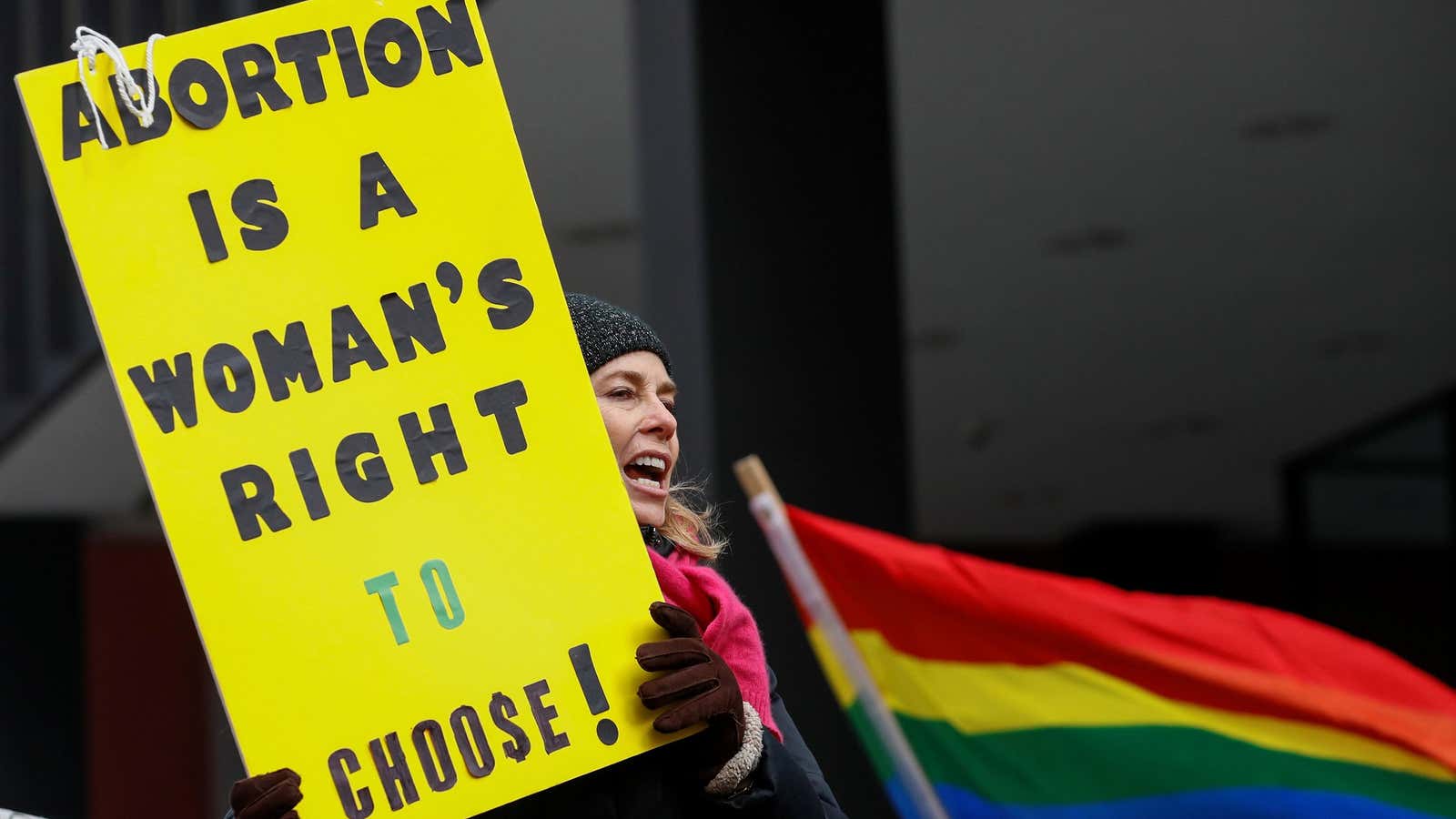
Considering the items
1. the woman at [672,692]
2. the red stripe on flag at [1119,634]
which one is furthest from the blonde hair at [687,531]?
the red stripe on flag at [1119,634]

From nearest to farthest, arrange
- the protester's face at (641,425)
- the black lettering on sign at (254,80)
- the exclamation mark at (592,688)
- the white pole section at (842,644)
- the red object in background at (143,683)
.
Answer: the exclamation mark at (592,688) < the black lettering on sign at (254,80) < the protester's face at (641,425) < the white pole section at (842,644) < the red object in background at (143,683)

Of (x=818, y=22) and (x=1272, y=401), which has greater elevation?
(x=818, y=22)

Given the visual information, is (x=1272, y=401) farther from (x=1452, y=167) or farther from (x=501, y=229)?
(x=501, y=229)

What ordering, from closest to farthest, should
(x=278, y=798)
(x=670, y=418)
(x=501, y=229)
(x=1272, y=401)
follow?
(x=278, y=798)
(x=501, y=229)
(x=670, y=418)
(x=1272, y=401)

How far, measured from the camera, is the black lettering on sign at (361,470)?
1.76 metres

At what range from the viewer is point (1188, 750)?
298 centimetres

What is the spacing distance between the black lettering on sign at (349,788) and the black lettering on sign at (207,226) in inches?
18.4

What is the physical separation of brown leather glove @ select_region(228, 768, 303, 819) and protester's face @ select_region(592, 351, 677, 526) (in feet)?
1.56

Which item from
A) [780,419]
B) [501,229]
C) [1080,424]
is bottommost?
[1080,424]

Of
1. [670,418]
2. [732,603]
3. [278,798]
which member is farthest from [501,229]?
[278,798]

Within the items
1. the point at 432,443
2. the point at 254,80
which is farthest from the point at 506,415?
the point at 254,80

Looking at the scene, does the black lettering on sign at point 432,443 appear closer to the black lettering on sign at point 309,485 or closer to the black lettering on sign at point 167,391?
the black lettering on sign at point 309,485

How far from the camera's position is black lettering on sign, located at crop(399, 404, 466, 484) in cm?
179

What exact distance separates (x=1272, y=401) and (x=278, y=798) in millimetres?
9803
